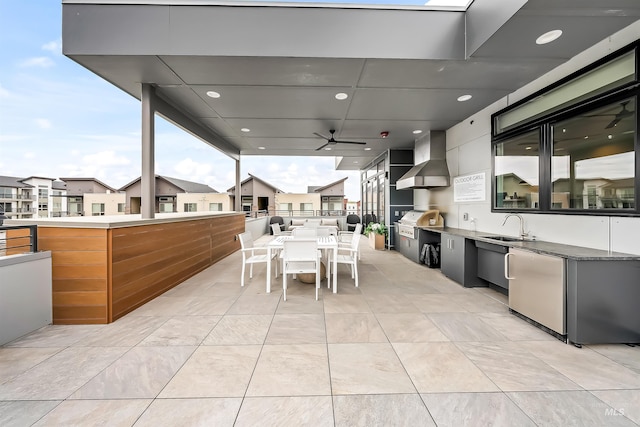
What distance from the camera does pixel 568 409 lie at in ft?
4.89

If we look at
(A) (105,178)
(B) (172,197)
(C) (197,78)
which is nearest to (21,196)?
(A) (105,178)

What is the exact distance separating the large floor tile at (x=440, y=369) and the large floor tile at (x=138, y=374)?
1.73 m

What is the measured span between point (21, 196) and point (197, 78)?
18.1m

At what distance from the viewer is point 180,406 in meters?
1.51

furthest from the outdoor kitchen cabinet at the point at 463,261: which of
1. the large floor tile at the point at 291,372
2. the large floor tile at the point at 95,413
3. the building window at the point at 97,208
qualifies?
the building window at the point at 97,208

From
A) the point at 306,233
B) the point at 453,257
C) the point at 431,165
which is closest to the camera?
the point at 453,257

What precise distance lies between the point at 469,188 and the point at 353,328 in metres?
3.65

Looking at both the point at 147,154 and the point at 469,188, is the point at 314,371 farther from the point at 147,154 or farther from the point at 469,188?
the point at 469,188

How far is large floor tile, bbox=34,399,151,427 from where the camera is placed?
139 centimetres

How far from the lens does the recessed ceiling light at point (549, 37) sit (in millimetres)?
2375

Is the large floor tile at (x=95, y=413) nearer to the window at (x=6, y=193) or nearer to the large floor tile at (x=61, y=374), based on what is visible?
the large floor tile at (x=61, y=374)

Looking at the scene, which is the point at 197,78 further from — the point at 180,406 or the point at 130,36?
the point at 180,406

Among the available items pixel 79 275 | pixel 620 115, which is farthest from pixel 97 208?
pixel 620 115

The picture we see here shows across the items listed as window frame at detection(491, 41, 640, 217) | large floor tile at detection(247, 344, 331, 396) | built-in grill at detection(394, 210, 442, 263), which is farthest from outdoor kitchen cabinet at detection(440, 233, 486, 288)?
large floor tile at detection(247, 344, 331, 396)
